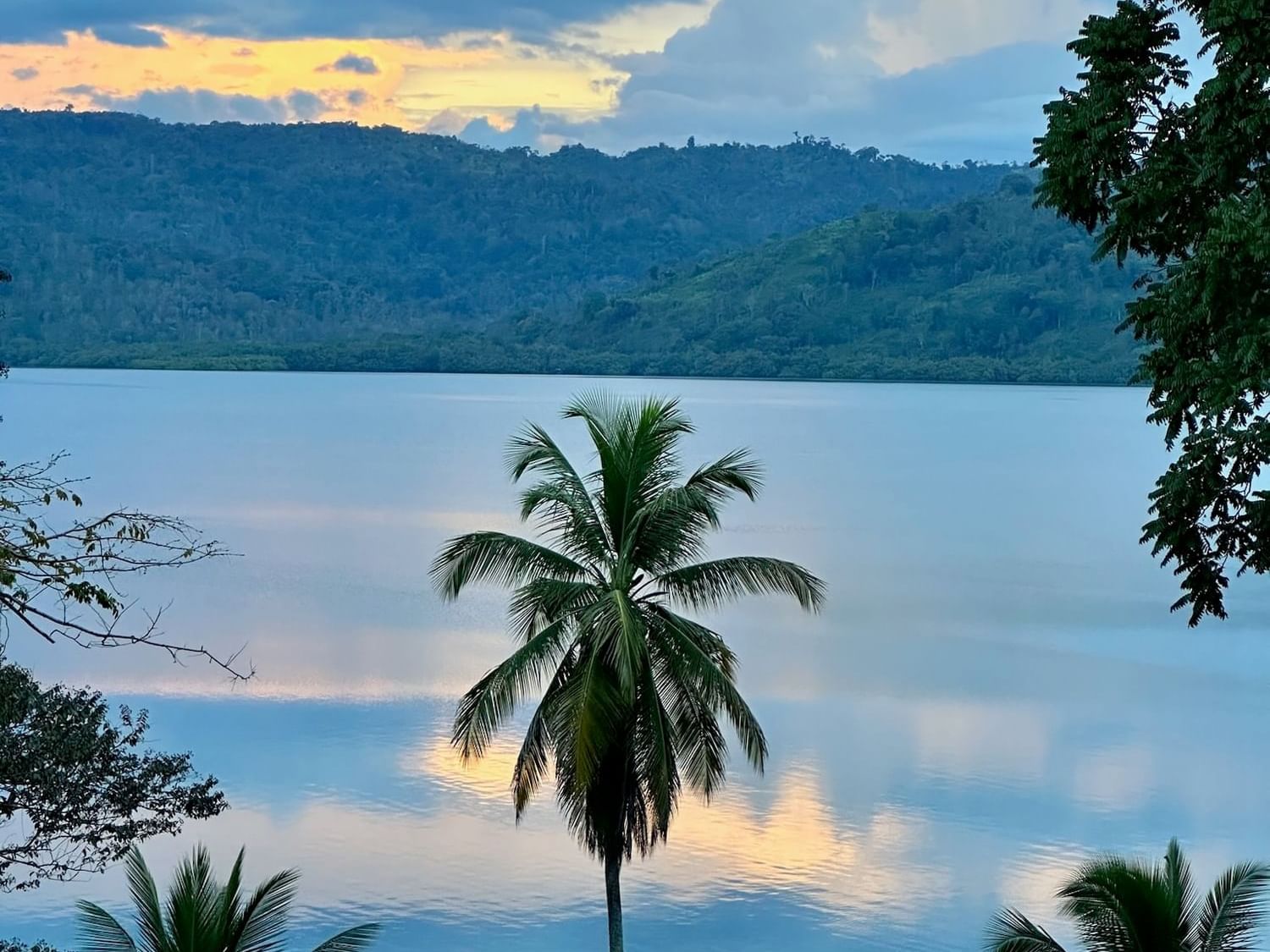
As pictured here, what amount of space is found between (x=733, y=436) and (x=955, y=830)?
3885 inches

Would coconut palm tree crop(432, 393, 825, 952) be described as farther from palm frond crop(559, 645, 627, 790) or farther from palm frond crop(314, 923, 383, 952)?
palm frond crop(314, 923, 383, 952)

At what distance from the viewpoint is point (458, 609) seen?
175ft

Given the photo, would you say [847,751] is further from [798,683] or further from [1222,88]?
[1222,88]

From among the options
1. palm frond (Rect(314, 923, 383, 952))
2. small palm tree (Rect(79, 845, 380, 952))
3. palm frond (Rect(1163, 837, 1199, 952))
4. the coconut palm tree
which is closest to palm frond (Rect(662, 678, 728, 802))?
the coconut palm tree

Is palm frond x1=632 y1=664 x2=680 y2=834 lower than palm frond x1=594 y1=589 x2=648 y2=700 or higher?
lower

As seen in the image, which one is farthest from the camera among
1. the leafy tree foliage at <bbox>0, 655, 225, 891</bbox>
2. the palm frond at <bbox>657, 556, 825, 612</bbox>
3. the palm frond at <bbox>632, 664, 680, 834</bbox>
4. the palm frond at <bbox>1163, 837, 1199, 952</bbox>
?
the palm frond at <bbox>657, 556, 825, 612</bbox>

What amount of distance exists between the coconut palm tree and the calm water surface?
897 cm

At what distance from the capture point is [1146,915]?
13.3m

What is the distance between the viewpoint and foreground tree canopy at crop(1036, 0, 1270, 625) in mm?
12547

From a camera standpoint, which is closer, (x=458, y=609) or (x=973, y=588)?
(x=458, y=609)

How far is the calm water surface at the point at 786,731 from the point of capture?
89.2 feet

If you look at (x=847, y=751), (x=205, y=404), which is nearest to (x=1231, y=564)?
(x=847, y=751)

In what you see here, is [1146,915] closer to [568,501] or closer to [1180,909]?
[1180,909]

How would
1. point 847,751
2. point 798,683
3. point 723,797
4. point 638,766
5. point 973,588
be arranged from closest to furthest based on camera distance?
point 638,766, point 723,797, point 847,751, point 798,683, point 973,588
